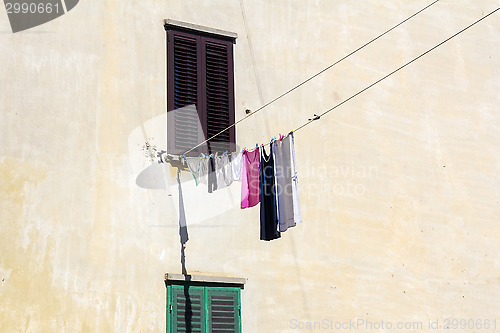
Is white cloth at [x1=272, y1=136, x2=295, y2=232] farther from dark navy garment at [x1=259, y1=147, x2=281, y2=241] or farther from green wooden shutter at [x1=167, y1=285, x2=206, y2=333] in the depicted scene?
green wooden shutter at [x1=167, y1=285, x2=206, y2=333]

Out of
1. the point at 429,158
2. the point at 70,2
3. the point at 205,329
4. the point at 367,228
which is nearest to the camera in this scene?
the point at 205,329

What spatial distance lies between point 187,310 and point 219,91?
3331 mm

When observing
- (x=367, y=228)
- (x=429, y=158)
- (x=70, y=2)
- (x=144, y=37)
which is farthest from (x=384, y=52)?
(x=70, y=2)

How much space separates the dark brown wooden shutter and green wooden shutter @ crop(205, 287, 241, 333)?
211 centimetres

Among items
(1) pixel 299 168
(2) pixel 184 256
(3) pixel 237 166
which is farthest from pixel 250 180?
(1) pixel 299 168

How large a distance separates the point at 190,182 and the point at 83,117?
1.73 meters

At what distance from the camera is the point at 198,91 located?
12.2 m

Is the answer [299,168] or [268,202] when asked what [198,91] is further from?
[268,202]

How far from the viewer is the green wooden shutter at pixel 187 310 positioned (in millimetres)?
10852

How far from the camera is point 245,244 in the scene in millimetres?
11656

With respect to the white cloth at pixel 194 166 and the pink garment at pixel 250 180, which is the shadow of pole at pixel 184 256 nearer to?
the white cloth at pixel 194 166

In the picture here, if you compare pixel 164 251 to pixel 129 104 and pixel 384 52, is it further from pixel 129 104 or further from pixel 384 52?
pixel 384 52

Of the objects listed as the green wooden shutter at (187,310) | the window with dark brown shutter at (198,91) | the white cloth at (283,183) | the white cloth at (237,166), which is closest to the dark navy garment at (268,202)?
the white cloth at (283,183)

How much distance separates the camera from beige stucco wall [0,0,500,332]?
35.2 feet
